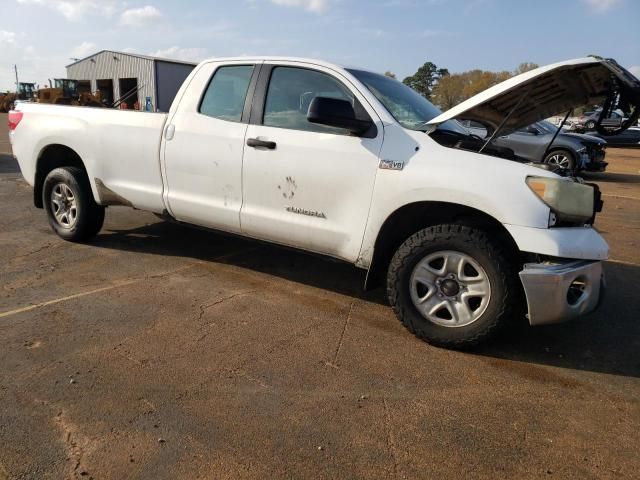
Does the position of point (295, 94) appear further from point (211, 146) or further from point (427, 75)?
point (427, 75)

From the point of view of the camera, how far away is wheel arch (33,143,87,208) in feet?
17.9

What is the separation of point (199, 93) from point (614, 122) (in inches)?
137

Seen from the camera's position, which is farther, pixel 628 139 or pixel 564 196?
pixel 628 139

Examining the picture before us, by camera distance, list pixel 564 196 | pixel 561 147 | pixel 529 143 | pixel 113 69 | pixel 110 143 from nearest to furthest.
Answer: pixel 564 196 → pixel 110 143 → pixel 529 143 → pixel 561 147 → pixel 113 69

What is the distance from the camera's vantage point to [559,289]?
302cm

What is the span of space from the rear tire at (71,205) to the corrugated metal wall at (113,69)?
3440 cm

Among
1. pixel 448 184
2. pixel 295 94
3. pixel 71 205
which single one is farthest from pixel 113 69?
pixel 448 184

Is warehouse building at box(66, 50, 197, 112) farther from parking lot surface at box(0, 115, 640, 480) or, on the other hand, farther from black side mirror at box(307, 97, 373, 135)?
black side mirror at box(307, 97, 373, 135)

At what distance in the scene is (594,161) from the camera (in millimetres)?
13047

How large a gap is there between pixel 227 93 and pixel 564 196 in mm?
2803

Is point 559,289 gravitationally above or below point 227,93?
below

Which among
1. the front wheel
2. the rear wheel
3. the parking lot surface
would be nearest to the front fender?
the front wheel

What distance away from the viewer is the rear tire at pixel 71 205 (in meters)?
5.21

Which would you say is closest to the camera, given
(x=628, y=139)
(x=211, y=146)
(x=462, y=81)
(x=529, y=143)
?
(x=211, y=146)
